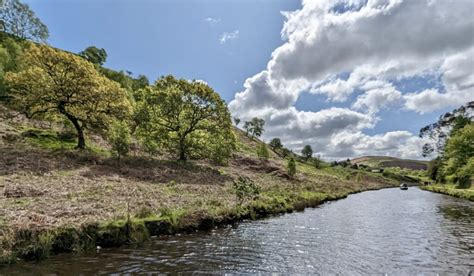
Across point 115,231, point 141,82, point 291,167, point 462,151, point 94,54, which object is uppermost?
point 94,54

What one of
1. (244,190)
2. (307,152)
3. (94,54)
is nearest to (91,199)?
(244,190)

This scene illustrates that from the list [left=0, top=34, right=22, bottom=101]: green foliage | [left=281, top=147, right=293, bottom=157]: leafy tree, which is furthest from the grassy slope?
[left=281, top=147, right=293, bottom=157]: leafy tree

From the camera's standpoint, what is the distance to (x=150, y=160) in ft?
136

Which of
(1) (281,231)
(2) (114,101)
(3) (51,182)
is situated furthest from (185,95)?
(1) (281,231)

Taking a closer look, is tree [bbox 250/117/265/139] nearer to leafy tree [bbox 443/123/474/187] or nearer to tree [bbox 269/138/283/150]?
tree [bbox 269/138/283/150]

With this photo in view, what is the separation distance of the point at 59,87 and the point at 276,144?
125512mm

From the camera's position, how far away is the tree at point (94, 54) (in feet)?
407

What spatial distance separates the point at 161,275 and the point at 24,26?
133276 mm

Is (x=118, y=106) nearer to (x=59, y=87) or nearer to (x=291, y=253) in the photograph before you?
(x=59, y=87)

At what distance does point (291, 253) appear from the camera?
49.0 feet

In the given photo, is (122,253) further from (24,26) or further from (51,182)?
(24,26)

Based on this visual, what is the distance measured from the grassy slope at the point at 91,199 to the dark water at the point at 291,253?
1242 millimetres

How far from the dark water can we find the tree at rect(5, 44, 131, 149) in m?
28.6

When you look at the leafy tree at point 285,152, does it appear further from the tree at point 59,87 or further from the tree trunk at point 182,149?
the tree at point 59,87
